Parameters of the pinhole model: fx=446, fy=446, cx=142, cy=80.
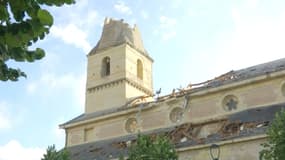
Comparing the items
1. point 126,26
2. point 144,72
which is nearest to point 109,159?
point 144,72

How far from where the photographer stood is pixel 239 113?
24.2 metres

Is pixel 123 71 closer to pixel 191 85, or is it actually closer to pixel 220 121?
pixel 191 85

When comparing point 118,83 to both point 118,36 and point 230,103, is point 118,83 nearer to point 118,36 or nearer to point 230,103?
point 118,36

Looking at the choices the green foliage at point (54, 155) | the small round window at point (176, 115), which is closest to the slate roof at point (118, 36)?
the small round window at point (176, 115)

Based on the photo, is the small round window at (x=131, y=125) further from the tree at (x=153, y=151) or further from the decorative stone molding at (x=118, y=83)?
the tree at (x=153, y=151)

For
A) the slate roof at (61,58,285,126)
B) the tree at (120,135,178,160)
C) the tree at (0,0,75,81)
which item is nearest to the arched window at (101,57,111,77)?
the slate roof at (61,58,285,126)

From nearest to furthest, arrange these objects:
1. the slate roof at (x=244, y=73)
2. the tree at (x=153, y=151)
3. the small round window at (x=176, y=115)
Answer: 1. the tree at (x=153, y=151)
2. the slate roof at (x=244, y=73)
3. the small round window at (x=176, y=115)

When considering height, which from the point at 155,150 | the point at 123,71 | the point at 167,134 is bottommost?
the point at 155,150

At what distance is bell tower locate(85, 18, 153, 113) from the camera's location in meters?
32.5

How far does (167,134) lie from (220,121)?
10.3 ft

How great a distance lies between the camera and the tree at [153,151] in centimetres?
1866

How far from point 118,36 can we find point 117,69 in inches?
125

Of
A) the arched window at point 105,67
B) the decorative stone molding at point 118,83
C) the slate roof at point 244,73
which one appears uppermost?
the arched window at point 105,67

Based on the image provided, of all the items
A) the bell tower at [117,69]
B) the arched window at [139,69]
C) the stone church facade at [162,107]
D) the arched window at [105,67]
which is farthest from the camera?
the arched window at [139,69]
